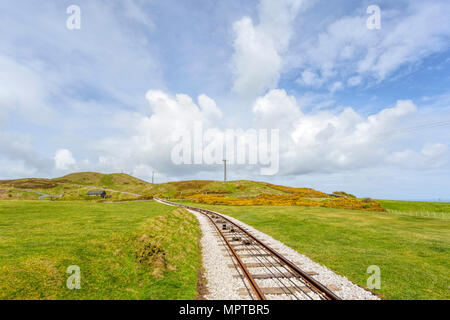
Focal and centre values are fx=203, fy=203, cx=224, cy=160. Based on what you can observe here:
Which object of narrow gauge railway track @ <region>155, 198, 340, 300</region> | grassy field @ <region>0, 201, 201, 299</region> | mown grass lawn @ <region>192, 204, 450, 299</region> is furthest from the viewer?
mown grass lawn @ <region>192, 204, 450, 299</region>

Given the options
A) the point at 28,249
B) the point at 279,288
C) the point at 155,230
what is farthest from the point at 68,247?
the point at 279,288

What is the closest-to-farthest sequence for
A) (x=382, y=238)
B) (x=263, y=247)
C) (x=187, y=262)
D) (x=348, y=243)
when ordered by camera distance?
(x=187, y=262)
(x=263, y=247)
(x=348, y=243)
(x=382, y=238)

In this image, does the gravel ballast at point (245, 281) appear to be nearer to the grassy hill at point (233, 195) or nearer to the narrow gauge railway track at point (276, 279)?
the narrow gauge railway track at point (276, 279)

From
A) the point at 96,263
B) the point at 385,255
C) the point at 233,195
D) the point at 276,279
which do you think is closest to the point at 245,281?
the point at 276,279

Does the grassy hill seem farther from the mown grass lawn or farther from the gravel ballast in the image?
the gravel ballast

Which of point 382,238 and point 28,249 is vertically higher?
point 28,249

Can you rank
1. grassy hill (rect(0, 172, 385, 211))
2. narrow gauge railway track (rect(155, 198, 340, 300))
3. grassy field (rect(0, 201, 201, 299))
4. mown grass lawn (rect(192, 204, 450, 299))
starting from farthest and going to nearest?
grassy hill (rect(0, 172, 385, 211)), mown grass lawn (rect(192, 204, 450, 299)), narrow gauge railway track (rect(155, 198, 340, 300)), grassy field (rect(0, 201, 201, 299))

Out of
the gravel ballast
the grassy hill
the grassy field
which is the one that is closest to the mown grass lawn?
the gravel ballast

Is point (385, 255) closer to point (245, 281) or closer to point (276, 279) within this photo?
point (276, 279)

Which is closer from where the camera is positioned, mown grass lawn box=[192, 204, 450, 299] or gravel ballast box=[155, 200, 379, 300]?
gravel ballast box=[155, 200, 379, 300]

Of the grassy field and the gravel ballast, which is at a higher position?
the grassy field
